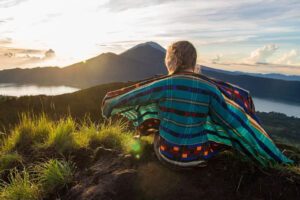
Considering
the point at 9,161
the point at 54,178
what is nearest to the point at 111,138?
the point at 54,178

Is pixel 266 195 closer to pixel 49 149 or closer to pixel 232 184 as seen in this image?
pixel 232 184

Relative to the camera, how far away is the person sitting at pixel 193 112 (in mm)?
3980

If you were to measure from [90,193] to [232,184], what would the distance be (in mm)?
1573

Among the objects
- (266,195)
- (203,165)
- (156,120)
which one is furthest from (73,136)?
(266,195)

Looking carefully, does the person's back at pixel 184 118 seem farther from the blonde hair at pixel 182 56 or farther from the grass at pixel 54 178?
the grass at pixel 54 178

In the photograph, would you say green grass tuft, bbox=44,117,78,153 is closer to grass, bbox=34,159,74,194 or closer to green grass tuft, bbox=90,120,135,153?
green grass tuft, bbox=90,120,135,153

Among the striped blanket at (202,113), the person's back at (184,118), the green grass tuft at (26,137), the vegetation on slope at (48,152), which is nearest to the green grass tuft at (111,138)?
the vegetation on slope at (48,152)

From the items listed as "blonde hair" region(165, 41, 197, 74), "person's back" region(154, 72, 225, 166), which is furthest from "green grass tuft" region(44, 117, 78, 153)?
"blonde hair" region(165, 41, 197, 74)

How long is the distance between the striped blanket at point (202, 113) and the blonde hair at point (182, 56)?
0.13 metres

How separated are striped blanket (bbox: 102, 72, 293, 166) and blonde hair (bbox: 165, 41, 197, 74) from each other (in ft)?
0.42

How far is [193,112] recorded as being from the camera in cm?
401

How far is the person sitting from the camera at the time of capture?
3.98 meters

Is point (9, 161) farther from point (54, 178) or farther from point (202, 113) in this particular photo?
point (202, 113)

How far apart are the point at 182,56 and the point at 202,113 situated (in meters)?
0.66
